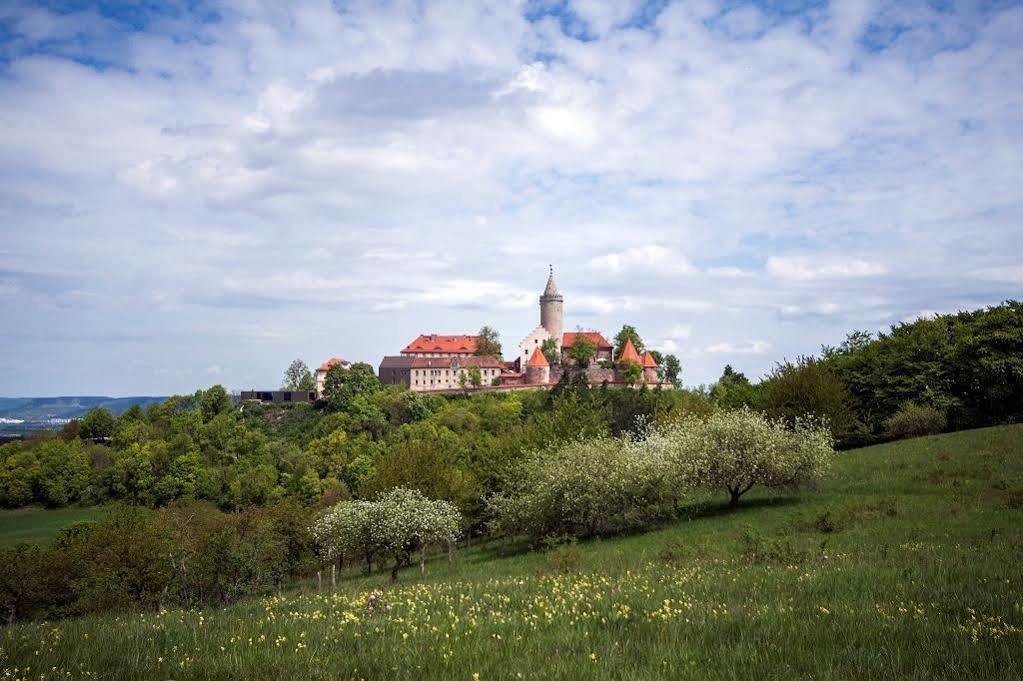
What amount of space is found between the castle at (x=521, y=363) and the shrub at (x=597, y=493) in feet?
315

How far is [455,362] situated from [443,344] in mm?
16792

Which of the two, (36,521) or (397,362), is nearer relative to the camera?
(36,521)

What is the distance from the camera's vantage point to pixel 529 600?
1084 cm

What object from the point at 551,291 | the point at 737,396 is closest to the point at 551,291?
the point at 551,291

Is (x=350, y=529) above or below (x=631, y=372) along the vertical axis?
below

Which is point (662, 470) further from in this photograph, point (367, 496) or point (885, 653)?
point (885, 653)

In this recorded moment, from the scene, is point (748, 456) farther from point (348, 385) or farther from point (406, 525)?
point (348, 385)

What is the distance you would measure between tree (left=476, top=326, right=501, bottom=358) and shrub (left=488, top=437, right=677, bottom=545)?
430 feet

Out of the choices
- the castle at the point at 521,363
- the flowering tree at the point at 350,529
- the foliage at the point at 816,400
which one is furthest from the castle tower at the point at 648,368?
the flowering tree at the point at 350,529

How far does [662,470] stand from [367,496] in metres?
26.5

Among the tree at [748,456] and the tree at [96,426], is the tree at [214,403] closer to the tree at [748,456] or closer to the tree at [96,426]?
the tree at [96,426]

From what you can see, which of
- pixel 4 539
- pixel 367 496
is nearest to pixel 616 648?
pixel 367 496

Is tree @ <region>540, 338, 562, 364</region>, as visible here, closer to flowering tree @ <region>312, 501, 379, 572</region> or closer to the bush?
the bush

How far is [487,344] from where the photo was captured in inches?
6919
